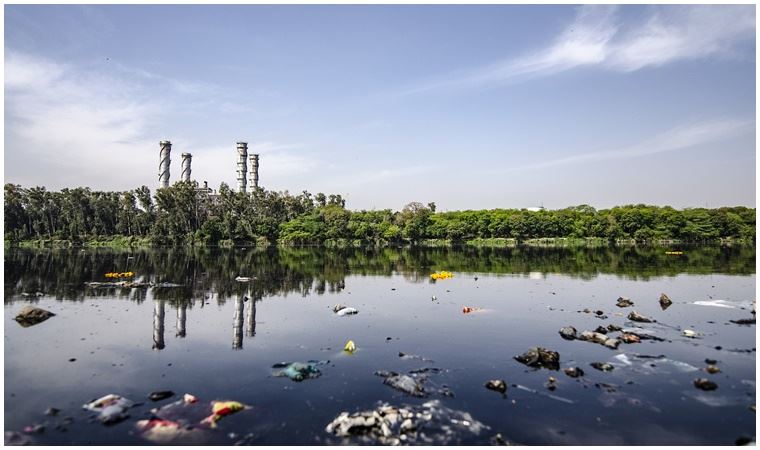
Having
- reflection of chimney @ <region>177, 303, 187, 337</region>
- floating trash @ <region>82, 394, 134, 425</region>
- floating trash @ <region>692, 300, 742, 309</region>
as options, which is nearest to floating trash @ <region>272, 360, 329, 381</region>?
floating trash @ <region>82, 394, 134, 425</region>

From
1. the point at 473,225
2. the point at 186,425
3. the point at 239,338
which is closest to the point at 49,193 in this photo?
the point at 473,225

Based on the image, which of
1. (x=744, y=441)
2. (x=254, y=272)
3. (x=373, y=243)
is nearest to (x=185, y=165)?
(x=373, y=243)

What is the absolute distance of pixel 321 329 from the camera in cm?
2058

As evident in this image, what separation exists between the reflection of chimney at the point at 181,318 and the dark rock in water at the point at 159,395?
22.5 ft

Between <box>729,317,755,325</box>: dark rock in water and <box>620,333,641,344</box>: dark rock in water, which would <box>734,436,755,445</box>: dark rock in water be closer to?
<box>620,333,641,344</box>: dark rock in water

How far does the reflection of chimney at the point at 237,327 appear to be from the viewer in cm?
1820

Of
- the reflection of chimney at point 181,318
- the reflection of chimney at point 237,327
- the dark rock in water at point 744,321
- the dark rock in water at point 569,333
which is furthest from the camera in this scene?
the dark rock in water at point 744,321

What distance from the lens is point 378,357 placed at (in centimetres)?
1636

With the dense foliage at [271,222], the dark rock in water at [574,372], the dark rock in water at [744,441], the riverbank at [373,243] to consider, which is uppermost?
the dense foliage at [271,222]

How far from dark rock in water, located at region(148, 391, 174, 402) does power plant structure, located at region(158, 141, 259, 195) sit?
307 ft

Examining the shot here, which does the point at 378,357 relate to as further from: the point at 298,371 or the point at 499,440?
the point at 499,440

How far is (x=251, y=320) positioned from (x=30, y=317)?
9392mm

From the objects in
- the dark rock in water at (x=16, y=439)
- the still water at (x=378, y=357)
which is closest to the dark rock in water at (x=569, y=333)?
the still water at (x=378, y=357)

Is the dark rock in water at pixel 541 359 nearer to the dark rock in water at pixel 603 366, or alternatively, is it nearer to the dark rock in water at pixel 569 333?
the dark rock in water at pixel 603 366
